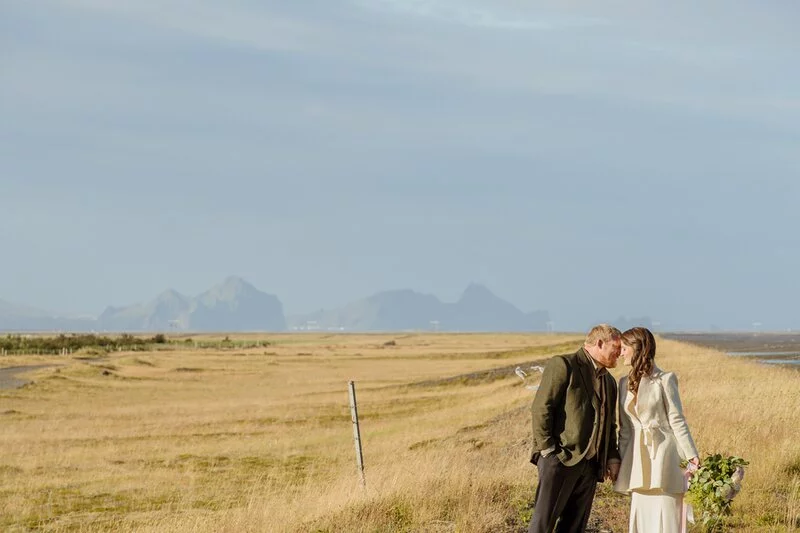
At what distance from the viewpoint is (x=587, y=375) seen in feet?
23.9

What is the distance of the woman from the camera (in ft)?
23.1

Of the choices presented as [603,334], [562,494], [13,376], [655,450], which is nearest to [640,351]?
[603,334]

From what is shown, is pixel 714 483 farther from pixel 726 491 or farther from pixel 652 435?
pixel 652 435

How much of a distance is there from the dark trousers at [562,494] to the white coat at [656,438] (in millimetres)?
333

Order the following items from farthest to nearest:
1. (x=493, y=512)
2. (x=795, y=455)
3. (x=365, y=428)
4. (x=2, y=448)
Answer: (x=365, y=428) → (x=2, y=448) → (x=795, y=455) → (x=493, y=512)

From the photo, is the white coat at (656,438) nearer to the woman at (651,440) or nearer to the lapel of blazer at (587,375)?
the woman at (651,440)

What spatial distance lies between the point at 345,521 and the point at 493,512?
1748 mm

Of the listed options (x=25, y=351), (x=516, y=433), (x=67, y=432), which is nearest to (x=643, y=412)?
(x=516, y=433)

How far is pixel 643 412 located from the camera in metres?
7.13

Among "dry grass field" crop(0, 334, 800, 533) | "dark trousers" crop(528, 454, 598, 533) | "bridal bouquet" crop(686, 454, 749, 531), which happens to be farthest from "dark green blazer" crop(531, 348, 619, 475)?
"dry grass field" crop(0, 334, 800, 533)

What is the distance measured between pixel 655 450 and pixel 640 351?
0.81m

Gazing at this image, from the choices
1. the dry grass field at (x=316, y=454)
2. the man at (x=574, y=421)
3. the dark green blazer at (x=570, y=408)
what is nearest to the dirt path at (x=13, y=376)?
the dry grass field at (x=316, y=454)

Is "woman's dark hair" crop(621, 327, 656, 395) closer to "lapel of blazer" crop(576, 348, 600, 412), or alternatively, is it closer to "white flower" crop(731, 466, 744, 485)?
"lapel of blazer" crop(576, 348, 600, 412)

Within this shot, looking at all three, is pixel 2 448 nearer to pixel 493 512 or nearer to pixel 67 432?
pixel 67 432
